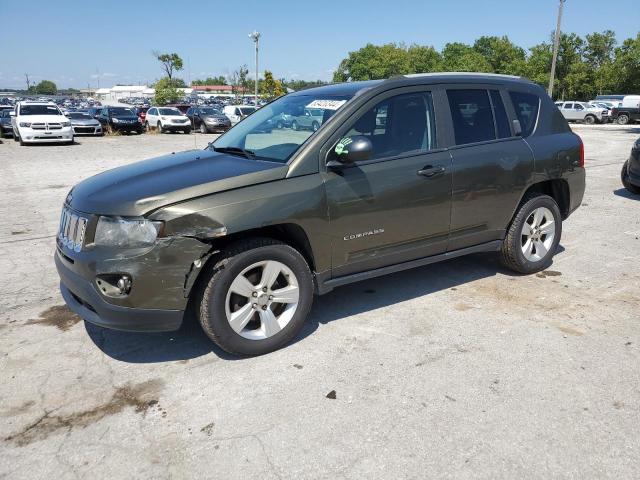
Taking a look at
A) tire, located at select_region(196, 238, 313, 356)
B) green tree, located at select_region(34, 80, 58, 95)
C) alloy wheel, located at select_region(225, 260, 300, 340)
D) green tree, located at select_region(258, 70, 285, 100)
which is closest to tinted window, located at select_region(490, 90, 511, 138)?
tire, located at select_region(196, 238, 313, 356)

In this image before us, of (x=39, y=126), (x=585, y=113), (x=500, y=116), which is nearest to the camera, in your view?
(x=500, y=116)

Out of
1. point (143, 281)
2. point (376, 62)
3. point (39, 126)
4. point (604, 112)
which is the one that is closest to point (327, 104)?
point (143, 281)

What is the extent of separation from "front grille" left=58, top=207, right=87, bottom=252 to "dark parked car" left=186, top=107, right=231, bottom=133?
1028 inches

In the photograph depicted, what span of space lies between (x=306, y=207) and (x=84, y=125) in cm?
2538

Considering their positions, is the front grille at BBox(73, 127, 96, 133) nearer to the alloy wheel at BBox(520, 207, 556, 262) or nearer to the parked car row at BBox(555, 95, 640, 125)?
the alloy wheel at BBox(520, 207, 556, 262)

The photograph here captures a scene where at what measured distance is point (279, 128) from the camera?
4.28 metres

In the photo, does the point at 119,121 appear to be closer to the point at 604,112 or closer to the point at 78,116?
the point at 78,116

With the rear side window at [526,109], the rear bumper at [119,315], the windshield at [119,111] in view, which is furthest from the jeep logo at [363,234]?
the windshield at [119,111]

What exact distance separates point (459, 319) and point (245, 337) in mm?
1707

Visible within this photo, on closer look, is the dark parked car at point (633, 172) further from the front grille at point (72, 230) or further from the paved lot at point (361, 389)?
the front grille at point (72, 230)

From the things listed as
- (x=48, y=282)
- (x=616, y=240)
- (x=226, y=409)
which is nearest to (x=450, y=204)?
(x=226, y=409)

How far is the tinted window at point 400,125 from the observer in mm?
4004

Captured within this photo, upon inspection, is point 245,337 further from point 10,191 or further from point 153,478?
point 10,191

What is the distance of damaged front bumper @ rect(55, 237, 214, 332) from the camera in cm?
317
